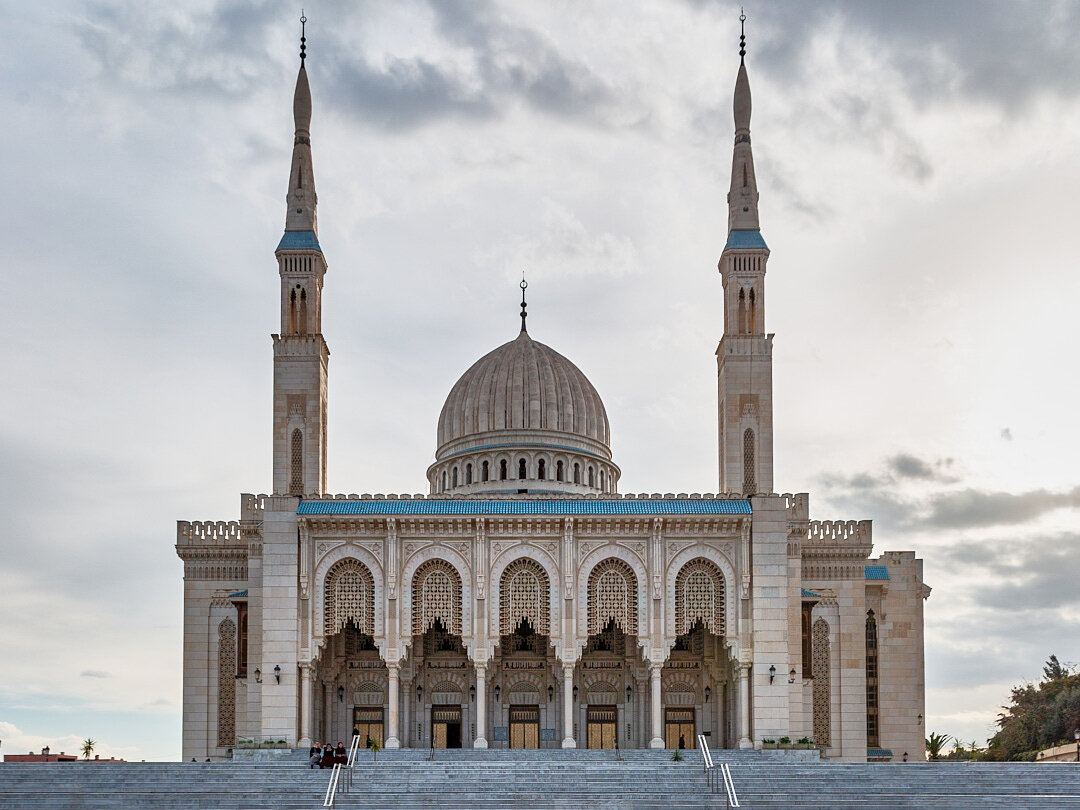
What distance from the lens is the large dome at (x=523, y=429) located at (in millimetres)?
53688

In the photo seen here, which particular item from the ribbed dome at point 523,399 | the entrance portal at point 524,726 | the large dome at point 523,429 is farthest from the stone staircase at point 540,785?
the ribbed dome at point 523,399

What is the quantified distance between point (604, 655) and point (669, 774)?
31.7 feet

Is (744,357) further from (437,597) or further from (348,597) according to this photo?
(348,597)

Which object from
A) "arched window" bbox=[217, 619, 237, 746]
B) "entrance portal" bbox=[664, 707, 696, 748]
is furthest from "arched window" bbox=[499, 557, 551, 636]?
"arched window" bbox=[217, 619, 237, 746]

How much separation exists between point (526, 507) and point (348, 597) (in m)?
6.03

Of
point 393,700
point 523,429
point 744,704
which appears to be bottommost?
point 744,704

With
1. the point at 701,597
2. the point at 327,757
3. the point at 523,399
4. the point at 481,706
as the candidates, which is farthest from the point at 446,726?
the point at 523,399

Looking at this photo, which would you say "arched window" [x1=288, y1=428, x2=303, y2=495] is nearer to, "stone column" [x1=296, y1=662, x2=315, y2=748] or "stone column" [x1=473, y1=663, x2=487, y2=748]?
"stone column" [x1=296, y1=662, x2=315, y2=748]

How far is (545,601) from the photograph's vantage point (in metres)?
43.3

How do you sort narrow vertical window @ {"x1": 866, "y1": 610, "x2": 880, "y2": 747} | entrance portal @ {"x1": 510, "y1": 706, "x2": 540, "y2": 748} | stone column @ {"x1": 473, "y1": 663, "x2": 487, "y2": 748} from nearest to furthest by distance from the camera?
stone column @ {"x1": 473, "y1": 663, "x2": 487, "y2": 748} → entrance portal @ {"x1": 510, "y1": 706, "x2": 540, "y2": 748} → narrow vertical window @ {"x1": 866, "y1": 610, "x2": 880, "y2": 747}

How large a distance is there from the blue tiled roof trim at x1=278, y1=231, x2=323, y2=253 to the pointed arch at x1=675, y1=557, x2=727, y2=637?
16240mm

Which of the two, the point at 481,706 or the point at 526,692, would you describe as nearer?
the point at 481,706

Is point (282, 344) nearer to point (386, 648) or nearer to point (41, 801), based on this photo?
point (386, 648)

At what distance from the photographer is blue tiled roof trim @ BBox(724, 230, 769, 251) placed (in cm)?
4747
